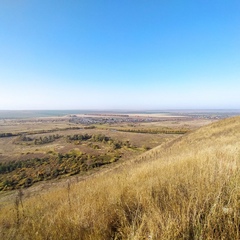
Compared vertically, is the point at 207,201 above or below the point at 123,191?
above

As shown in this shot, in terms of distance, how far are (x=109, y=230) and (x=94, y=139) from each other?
48637mm

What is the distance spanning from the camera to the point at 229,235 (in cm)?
184

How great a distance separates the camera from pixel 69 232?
2.51 m

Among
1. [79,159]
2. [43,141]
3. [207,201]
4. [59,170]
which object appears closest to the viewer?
[207,201]

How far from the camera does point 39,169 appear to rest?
24969 mm

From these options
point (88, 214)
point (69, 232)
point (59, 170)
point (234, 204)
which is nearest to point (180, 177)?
point (234, 204)

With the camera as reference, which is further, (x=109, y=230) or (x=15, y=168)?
(x=15, y=168)

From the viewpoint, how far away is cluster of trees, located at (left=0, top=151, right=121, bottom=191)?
20562 millimetres

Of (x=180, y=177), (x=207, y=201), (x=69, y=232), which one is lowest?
(x=69, y=232)

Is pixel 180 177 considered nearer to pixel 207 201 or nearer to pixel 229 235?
pixel 207 201

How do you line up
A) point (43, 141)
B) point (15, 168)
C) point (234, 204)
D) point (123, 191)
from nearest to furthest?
point (234, 204), point (123, 191), point (15, 168), point (43, 141)

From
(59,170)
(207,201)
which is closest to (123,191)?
(207,201)

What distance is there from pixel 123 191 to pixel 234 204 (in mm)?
2217

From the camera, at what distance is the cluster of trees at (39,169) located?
67.5ft
